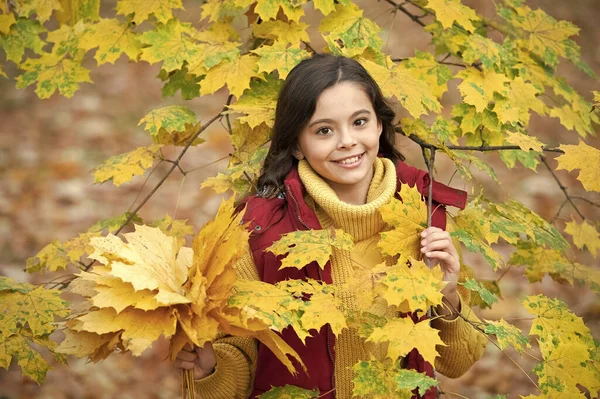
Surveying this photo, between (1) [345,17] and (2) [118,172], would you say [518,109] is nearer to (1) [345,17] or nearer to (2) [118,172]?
(1) [345,17]

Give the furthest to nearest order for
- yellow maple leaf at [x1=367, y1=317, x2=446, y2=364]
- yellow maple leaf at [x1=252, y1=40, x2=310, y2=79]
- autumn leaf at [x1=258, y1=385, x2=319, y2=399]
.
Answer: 1. yellow maple leaf at [x1=252, y1=40, x2=310, y2=79]
2. autumn leaf at [x1=258, y1=385, x2=319, y2=399]
3. yellow maple leaf at [x1=367, y1=317, x2=446, y2=364]

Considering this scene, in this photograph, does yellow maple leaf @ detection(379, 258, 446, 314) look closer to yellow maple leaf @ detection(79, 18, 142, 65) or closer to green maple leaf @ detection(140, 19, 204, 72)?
green maple leaf @ detection(140, 19, 204, 72)

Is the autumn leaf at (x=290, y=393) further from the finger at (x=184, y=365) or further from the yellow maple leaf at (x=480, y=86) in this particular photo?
the yellow maple leaf at (x=480, y=86)

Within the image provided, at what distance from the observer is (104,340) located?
1.66m

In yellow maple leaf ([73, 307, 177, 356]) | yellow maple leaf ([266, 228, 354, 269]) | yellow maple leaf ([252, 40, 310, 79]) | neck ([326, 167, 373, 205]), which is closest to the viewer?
yellow maple leaf ([73, 307, 177, 356])

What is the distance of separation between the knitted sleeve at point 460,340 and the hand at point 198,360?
27.6 inches

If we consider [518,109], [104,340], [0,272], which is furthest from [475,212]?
[0,272]

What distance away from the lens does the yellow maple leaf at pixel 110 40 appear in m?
→ 2.58

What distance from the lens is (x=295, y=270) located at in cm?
213

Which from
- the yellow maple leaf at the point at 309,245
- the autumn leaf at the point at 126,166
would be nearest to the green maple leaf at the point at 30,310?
the autumn leaf at the point at 126,166

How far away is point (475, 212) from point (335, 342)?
1.86 ft

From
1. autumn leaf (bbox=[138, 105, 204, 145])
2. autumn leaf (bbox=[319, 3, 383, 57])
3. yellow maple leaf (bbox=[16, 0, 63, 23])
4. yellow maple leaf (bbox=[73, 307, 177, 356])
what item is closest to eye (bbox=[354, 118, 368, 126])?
autumn leaf (bbox=[319, 3, 383, 57])

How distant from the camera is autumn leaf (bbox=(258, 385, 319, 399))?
202 cm

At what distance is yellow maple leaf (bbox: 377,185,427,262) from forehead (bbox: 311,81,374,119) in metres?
0.32
